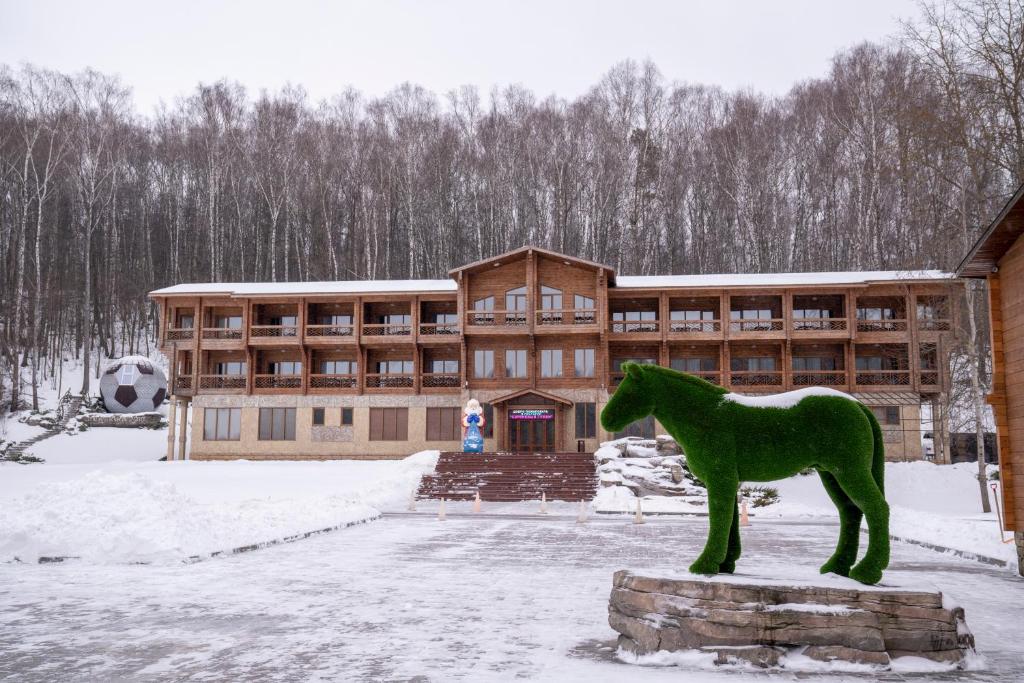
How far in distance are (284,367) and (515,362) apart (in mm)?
12988

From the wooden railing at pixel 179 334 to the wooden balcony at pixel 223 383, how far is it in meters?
2.46

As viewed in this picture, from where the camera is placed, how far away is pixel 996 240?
11.7 metres

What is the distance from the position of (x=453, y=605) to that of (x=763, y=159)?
153ft

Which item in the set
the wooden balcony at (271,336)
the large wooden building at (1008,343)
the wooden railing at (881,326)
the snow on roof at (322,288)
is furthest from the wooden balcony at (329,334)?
the large wooden building at (1008,343)

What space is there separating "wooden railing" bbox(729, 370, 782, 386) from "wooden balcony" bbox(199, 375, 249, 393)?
2565cm

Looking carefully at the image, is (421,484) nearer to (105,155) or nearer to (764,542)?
(764,542)

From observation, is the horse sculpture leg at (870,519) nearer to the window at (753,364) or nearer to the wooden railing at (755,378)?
the wooden railing at (755,378)

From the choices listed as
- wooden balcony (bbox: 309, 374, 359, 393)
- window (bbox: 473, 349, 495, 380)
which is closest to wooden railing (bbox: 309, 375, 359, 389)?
wooden balcony (bbox: 309, 374, 359, 393)

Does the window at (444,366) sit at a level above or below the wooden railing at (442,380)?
above

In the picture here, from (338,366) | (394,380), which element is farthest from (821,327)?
(338,366)

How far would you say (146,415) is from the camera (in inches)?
1848

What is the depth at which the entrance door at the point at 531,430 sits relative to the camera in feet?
128

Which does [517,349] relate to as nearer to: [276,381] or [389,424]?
[389,424]

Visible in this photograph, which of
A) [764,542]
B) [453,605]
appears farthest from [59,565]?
[764,542]
